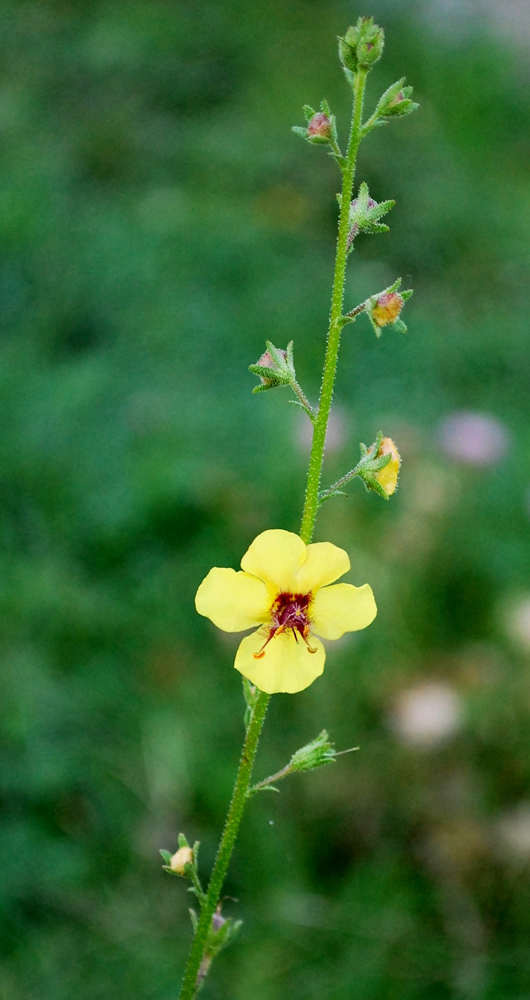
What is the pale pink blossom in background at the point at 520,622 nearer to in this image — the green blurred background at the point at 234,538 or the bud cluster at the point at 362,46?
the green blurred background at the point at 234,538

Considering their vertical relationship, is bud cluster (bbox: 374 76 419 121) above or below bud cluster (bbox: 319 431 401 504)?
above

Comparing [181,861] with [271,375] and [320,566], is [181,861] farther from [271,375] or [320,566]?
[271,375]

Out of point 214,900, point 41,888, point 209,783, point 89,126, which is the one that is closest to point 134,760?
point 209,783

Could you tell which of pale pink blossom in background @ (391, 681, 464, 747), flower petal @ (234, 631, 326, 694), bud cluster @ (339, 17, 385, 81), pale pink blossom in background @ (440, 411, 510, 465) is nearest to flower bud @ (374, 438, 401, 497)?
flower petal @ (234, 631, 326, 694)

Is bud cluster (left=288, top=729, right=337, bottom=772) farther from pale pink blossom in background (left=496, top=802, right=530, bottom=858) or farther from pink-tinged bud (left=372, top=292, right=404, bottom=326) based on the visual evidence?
pale pink blossom in background (left=496, top=802, right=530, bottom=858)

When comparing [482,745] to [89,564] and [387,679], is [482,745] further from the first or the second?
[89,564]

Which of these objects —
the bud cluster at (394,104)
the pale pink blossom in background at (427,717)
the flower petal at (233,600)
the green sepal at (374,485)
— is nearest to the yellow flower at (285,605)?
the flower petal at (233,600)

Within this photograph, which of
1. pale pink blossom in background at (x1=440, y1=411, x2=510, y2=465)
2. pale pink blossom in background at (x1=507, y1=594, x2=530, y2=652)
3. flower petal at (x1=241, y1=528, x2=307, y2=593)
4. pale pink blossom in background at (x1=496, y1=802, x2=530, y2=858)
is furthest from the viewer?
pale pink blossom in background at (x1=440, y1=411, x2=510, y2=465)
